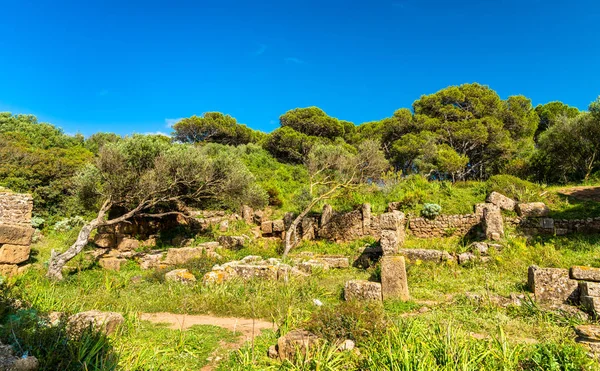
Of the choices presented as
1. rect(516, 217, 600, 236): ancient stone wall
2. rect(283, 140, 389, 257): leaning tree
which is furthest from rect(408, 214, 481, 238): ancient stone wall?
rect(283, 140, 389, 257): leaning tree

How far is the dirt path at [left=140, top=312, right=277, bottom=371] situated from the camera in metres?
5.69

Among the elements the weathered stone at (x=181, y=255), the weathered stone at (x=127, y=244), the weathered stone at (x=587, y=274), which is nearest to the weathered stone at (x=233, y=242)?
the weathered stone at (x=181, y=255)

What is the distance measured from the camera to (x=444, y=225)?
49.0 ft

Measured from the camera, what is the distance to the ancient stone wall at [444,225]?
1445 centimetres

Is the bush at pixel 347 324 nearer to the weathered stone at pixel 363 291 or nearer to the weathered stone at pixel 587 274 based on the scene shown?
the weathered stone at pixel 363 291

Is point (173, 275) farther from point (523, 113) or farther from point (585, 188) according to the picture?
point (523, 113)

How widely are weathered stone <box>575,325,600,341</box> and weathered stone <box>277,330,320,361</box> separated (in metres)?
3.87

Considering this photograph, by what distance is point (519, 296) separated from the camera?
22.9ft

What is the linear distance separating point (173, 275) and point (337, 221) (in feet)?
30.0

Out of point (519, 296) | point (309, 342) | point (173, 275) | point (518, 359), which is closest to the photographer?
point (518, 359)

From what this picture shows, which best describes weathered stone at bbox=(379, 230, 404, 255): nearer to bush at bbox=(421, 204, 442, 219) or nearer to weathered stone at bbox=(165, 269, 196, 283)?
bush at bbox=(421, 204, 442, 219)

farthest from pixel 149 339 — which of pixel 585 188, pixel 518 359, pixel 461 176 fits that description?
pixel 461 176

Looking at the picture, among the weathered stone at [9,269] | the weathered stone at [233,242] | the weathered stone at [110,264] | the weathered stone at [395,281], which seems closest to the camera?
the weathered stone at [395,281]

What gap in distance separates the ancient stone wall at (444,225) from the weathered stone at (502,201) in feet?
4.21
